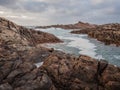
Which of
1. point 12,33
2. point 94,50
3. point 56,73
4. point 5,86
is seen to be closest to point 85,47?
point 94,50

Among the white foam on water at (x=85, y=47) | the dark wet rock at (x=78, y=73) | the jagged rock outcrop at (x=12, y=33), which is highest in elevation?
the jagged rock outcrop at (x=12, y=33)

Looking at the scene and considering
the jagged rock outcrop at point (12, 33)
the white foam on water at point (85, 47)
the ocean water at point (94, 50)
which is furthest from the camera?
the white foam on water at point (85, 47)

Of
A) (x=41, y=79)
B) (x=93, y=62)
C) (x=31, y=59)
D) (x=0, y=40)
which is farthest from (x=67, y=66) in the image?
(x=0, y=40)

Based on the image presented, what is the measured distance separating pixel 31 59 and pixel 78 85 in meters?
7.04

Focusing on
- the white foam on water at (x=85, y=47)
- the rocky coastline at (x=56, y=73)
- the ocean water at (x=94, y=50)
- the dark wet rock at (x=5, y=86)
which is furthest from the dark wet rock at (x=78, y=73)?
the white foam on water at (x=85, y=47)

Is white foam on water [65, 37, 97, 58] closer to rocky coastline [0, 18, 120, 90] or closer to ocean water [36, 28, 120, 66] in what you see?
ocean water [36, 28, 120, 66]

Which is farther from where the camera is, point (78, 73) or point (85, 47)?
point (85, 47)

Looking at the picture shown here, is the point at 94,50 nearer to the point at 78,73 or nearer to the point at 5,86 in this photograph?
the point at 78,73

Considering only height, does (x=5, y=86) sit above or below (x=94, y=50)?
above

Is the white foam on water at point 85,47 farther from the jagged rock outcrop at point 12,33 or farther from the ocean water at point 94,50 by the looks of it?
the jagged rock outcrop at point 12,33

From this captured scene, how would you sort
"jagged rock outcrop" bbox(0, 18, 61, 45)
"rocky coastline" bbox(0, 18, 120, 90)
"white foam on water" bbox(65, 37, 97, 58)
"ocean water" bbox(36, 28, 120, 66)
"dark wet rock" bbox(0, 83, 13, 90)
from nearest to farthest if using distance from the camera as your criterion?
"dark wet rock" bbox(0, 83, 13, 90)
"rocky coastline" bbox(0, 18, 120, 90)
"jagged rock outcrop" bbox(0, 18, 61, 45)
"ocean water" bbox(36, 28, 120, 66)
"white foam on water" bbox(65, 37, 97, 58)

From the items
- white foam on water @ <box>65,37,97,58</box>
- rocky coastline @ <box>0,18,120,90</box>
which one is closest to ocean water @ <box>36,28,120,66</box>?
white foam on water @ <box>65,37,97,58</box>

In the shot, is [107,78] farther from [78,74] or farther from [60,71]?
[60,71]

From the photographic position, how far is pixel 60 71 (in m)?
21.8
